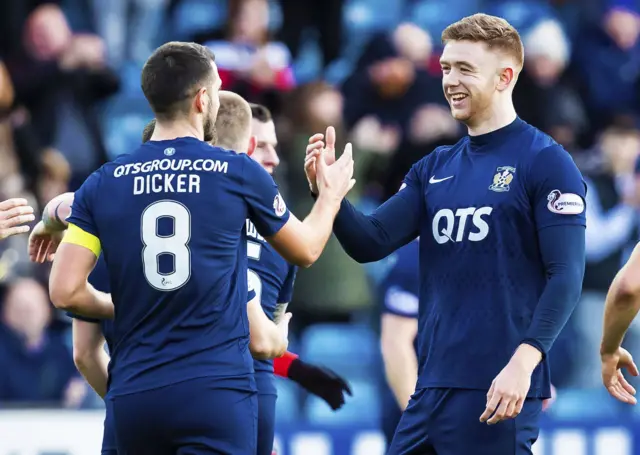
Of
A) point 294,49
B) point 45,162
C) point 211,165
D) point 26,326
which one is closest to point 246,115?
point 211,165

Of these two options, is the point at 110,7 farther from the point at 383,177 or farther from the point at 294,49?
the point at 383,177

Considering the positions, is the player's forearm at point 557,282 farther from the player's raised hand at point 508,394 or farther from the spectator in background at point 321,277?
the spectator in background at point 321,277

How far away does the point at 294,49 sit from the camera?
12.1 m

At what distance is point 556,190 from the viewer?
475cm

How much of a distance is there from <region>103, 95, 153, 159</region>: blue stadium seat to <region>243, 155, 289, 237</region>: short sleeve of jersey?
663 centimetres

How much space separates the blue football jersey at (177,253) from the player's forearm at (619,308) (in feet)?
4.61

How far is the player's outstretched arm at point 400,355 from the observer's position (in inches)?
265

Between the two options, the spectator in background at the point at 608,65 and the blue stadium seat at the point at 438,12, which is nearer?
the spectator in background at the point at 608,65

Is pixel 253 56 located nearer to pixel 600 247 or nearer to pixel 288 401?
pixel 288 401

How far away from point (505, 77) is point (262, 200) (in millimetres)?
1138

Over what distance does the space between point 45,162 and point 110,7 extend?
7.63ft

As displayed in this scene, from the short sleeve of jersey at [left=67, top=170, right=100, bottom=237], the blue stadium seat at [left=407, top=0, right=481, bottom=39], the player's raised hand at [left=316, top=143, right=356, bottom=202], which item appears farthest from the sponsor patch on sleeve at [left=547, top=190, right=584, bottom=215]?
the blue stadium seat at [left=407, top=0, right=481, bottom=39]

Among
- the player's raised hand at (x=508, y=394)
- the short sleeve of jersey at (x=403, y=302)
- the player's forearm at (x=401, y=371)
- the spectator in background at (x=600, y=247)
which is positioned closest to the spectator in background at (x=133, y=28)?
the spectator in background at (x=600, y=247)

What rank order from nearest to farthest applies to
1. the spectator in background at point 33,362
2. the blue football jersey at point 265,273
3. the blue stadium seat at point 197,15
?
the blue football jersey at point 265,273
the spectator in background at point 33,362
the blue stadium seat at point 197,15
